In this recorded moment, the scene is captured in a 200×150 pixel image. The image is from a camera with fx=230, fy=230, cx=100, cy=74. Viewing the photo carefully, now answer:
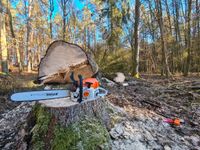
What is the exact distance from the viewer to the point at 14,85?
6.20 m

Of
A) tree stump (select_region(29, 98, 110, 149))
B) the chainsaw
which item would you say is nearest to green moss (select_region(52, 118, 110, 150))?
tree stump (select_region(29, 98, 110, 149))

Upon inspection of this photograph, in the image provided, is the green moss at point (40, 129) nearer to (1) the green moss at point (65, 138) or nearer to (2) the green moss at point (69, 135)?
(2) the green moss at point (69, 135)

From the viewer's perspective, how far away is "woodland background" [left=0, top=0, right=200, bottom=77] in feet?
35.2

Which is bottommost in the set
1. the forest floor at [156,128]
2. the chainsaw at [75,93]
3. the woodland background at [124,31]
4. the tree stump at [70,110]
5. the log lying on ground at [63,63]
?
the forest floor at [156,128]

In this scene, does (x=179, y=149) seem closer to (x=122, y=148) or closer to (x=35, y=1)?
(x=122, y=148)

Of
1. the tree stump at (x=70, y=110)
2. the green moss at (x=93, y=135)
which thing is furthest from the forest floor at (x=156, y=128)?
the tree stump at (x=70, y=110)

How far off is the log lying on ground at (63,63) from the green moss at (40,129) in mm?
848

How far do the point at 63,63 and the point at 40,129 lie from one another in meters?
1.19

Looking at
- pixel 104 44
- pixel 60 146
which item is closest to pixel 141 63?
pixel 104 44

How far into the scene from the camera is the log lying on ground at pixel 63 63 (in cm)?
331

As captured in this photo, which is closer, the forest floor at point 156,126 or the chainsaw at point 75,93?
the chainsaw at point 75,93

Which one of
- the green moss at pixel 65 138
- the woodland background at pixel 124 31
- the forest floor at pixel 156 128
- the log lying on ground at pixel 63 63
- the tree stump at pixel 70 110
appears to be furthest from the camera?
the woodland background at pixel 124 31

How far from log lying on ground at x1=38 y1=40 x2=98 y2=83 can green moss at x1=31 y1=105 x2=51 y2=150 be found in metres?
0.85

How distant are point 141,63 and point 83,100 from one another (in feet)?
64.3
